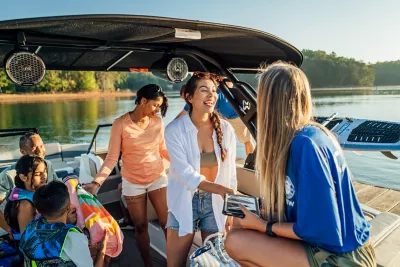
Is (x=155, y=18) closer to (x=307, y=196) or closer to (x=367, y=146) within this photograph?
(x=307, y=196)

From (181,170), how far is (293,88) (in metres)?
0.91

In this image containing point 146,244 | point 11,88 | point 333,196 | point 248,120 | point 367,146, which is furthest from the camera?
point 11,88

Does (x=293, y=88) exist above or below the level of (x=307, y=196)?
above

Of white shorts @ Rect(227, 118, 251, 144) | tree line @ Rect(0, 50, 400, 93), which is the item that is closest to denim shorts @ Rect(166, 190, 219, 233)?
white shorts @ Rect(227, 118, 251, 144)

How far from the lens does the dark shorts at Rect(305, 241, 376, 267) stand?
1.14 meters

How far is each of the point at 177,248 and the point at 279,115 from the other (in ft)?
3.74

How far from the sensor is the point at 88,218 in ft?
6.05

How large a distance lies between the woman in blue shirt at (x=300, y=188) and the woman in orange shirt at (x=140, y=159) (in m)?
1.29

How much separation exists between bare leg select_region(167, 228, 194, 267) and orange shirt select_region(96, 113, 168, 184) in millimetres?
633

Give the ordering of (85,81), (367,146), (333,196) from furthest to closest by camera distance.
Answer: (85,81) < (367,146) < (333,196)

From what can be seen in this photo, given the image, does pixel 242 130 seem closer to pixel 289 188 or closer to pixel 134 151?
pixel 134 151

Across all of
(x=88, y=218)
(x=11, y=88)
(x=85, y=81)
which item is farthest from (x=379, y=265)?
(x=85, y=81)

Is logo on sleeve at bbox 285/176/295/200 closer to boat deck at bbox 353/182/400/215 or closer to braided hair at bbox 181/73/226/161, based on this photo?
braided hair at bbox 181/73/226/161

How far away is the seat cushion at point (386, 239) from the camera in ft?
5.45
